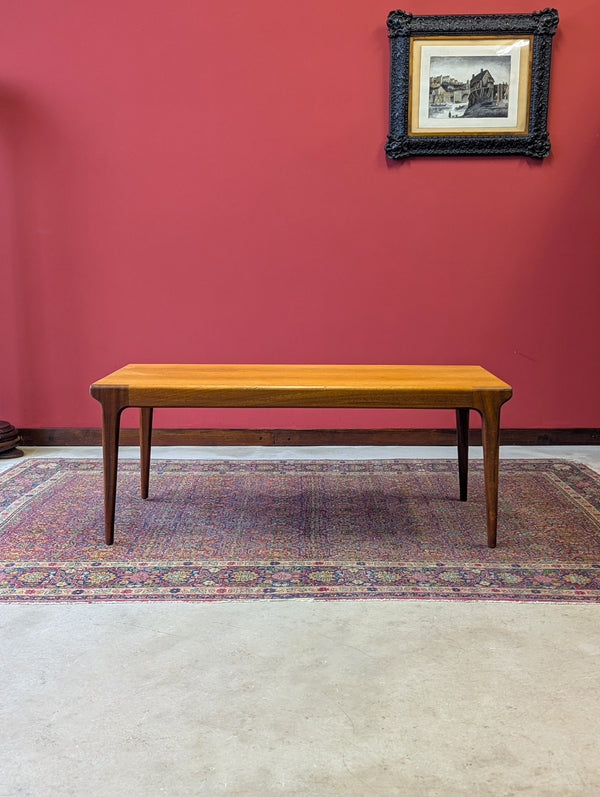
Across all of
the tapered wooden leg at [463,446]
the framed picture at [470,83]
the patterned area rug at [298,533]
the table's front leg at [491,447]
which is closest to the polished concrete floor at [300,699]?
the patterned area rug at [298,533]

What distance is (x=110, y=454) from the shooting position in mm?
2779

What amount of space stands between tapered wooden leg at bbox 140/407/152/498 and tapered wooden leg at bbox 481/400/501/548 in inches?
52.0

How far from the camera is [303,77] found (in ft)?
13.2

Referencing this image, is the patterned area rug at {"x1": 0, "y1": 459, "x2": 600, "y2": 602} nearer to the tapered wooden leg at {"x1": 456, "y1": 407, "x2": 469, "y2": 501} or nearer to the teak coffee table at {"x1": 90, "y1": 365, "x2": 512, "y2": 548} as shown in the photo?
the tapered wooden leg at {"x1": 456, "y1": 407, "x2": 469, "y2": 501}

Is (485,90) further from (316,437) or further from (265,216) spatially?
(316,437)

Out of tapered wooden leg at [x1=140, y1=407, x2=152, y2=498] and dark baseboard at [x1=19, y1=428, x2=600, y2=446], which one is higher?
tapered wooden leg at [x1=140, y1=407, x2=152, y2=498]

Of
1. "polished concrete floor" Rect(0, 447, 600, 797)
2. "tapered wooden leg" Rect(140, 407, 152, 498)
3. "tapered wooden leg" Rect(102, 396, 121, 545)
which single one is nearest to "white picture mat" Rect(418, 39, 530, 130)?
"tapered wooden leg" Rect(140, 407, 152, 498)

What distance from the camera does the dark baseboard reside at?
426 cm

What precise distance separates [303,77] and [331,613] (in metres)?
2.79

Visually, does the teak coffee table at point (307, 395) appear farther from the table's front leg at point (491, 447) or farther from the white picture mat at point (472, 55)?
the white picture mat at point (472, 55)

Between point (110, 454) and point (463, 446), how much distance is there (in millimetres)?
1391

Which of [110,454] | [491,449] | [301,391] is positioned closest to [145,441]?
[110,454]

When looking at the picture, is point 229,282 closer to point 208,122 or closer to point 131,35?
point 208,122

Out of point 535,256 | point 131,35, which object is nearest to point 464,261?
point 535,256
